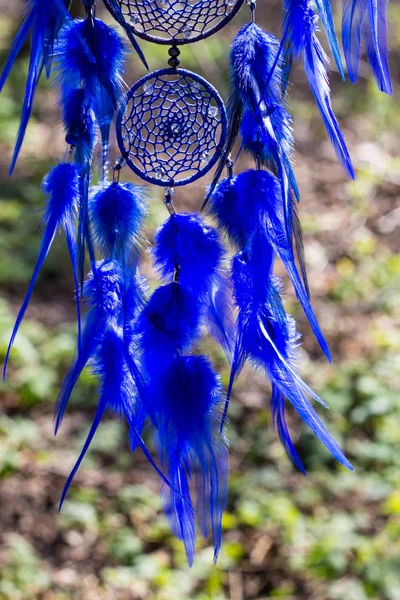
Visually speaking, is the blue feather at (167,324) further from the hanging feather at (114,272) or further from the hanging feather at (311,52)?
the hanging feather at (311,52)

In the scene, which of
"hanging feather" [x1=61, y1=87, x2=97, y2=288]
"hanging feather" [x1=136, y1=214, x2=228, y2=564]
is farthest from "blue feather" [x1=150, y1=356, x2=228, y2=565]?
"hanging feather" [x1=61, y1=87, x2=97, y2=288]

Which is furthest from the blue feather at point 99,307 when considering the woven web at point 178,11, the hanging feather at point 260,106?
the woven web at point 178,11

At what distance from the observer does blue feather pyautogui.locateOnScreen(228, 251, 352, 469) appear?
110 centimetres

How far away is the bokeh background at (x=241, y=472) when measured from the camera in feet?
6.45

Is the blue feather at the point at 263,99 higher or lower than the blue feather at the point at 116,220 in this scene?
higher

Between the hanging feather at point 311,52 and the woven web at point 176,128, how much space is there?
17 centimetres

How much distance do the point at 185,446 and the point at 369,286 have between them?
2.03 m

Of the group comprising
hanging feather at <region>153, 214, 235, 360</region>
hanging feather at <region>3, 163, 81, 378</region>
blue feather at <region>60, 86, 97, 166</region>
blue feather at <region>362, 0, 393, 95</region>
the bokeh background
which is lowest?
the bokeh background

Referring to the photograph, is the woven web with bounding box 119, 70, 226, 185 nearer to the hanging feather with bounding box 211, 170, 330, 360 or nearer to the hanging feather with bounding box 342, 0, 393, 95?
the hanging feather with bounding box 211, 170, 330, 360

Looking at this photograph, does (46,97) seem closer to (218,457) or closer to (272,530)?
(272,530)

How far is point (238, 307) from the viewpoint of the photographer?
113 centimetres

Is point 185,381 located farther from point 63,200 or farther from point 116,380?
point 63,200

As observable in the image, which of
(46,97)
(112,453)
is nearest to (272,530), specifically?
(112,453)

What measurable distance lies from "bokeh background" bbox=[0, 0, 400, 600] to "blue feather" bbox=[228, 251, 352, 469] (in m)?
0.36
